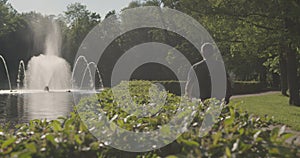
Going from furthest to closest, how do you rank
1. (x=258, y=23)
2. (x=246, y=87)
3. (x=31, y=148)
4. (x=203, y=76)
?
(x=246, y=87) → (x=258, y=23) → (x=203, y=76) → (x=31, y=148)

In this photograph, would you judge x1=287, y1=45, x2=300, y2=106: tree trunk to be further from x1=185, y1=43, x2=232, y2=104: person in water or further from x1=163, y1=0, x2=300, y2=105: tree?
x1=185, y1=43, x2=232, y2=104: person in water

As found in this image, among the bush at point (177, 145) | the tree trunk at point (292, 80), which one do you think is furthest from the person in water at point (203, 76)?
the tree trunk at point (292, 80)

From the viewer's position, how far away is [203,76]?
7609 millimetres

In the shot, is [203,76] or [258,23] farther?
[258,23]

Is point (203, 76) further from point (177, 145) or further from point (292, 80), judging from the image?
point (292, 80)

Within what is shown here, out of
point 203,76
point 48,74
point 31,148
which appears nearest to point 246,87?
point 48,74

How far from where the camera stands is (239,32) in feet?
56.3

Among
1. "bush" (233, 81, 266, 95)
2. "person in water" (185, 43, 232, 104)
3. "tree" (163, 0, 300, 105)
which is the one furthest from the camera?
"bush" (233, 81, 266, 95)

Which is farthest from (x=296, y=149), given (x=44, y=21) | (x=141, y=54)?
(x=44, y=21)

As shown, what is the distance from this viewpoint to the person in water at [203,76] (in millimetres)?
7180

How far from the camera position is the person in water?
718 centimetres

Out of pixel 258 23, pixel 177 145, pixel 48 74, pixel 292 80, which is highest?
pixel 258 23

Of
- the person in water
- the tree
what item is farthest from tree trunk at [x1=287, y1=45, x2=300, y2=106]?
the person in water

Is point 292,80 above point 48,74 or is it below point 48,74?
below
